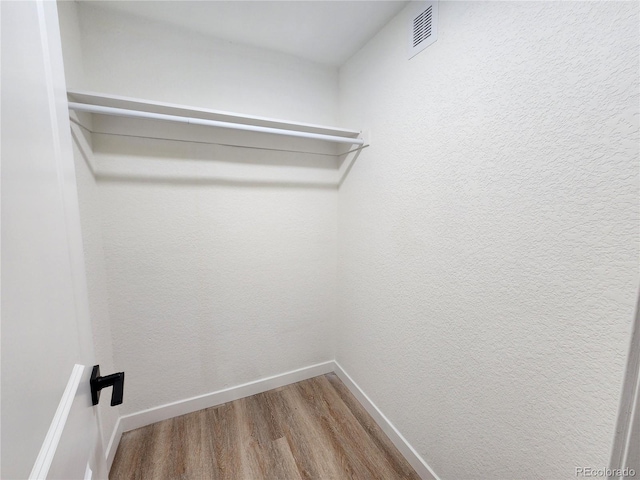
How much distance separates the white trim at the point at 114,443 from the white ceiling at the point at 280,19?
2.15 metres

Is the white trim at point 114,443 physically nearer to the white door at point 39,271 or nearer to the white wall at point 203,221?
the white wall at point 203,221

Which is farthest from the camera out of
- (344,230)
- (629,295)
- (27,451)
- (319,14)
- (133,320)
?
(344,230)

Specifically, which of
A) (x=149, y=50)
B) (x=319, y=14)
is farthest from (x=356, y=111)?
(x=149, y=50)

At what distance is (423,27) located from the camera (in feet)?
3.74

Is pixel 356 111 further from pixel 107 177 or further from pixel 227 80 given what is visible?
pixel 107 177

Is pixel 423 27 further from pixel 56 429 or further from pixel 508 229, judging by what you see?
pixel 56 429

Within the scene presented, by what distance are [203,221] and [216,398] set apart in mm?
1162

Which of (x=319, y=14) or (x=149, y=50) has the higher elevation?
(x=319, y=14)

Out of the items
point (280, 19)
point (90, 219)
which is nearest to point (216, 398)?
point (90, 219)

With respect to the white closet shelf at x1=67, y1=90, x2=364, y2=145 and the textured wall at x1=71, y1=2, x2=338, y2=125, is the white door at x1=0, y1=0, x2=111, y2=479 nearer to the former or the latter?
the white closet shelf at x1=67, y1=90, x2=364, y2=145

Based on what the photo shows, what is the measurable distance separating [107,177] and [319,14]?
1.35 meters

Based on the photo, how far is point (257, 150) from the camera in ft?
5.22

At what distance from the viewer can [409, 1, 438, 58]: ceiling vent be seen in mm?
1092

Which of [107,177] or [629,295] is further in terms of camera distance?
[107,177]
